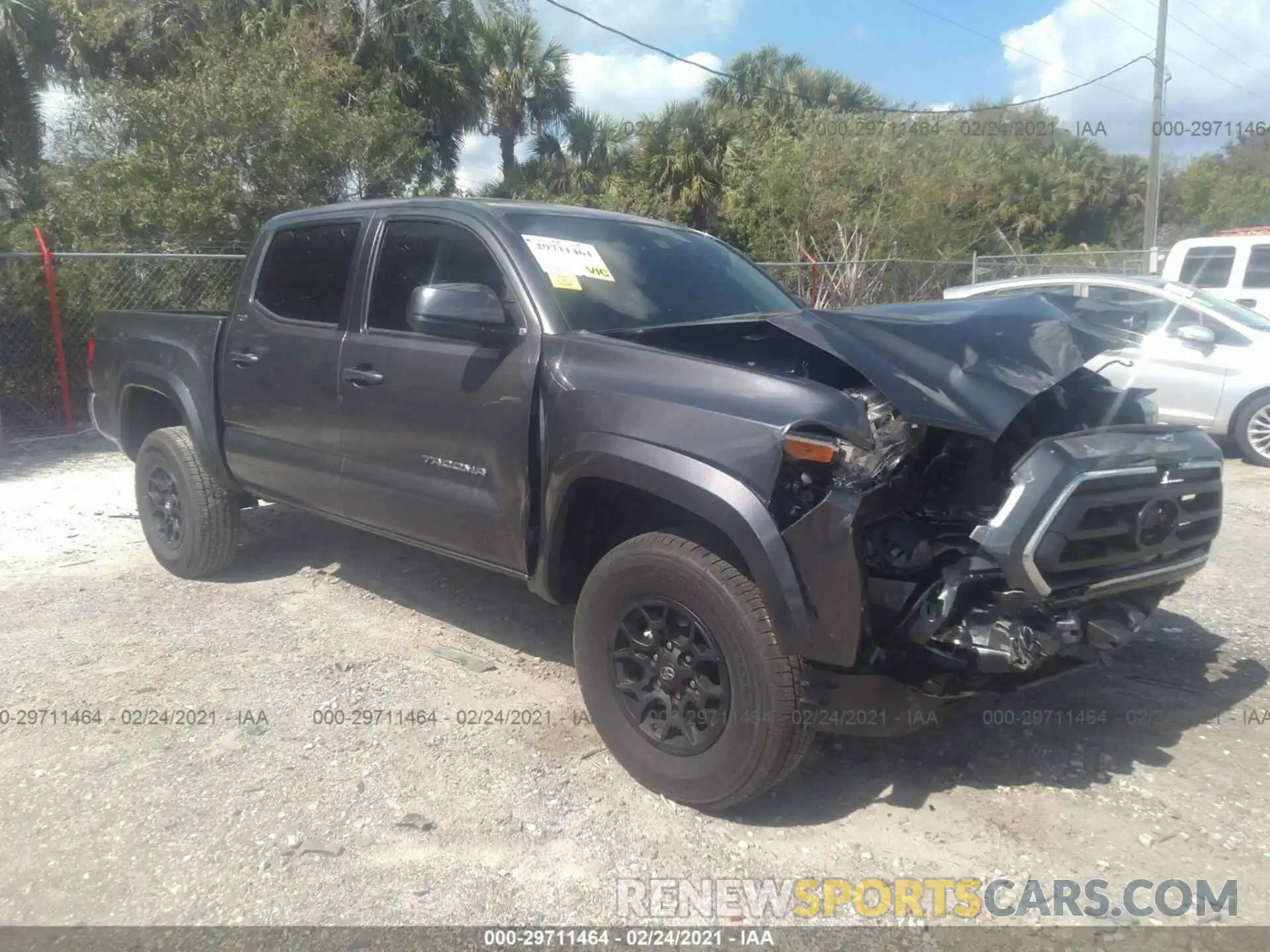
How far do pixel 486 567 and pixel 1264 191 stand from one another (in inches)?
1246

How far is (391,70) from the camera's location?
60.7ft

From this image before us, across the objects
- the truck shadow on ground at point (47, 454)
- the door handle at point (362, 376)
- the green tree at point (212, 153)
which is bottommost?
the truck shadow on ground at point (47, 454)

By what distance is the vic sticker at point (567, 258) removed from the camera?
13.3ft

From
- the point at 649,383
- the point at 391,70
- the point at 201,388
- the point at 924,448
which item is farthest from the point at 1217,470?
the point at 391,70

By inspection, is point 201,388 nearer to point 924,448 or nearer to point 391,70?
point 924,448

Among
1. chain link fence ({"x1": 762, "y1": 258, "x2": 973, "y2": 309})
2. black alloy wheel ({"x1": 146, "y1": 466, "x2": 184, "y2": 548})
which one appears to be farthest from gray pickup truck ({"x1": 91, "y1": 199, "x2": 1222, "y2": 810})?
chain link fence ({"x1": 762, "y1": 258, "x2": 973, "y2": 309})

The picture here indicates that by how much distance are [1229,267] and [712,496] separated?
1142 cm

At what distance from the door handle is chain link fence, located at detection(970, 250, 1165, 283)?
12332 millimetres

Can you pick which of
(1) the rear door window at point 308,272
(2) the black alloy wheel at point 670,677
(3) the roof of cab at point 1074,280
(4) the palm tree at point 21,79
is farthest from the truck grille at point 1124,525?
(4) the palm tree at point 21,79

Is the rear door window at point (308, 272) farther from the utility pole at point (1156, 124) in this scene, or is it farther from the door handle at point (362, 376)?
the utility pole at point (1156, 124)

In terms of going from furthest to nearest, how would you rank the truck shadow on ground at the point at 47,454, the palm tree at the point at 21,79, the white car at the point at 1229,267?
the palm tree at the point at 21,79 < the white car at the point at 1229,267 < the truck shadow on ground at the point at 47,454

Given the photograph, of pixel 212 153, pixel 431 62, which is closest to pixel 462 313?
pixel 212 153

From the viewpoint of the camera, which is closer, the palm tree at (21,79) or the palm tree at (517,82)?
the palm tree at (21,79)

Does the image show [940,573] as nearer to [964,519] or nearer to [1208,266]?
[964,519]
